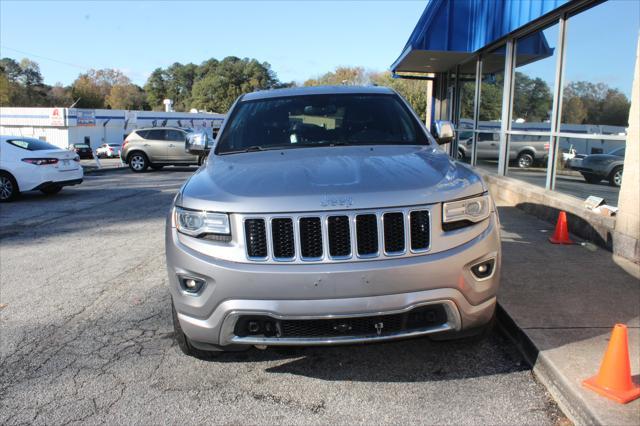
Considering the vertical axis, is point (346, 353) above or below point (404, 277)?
below

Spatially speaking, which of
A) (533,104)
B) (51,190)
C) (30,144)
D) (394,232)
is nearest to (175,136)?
(51,190)

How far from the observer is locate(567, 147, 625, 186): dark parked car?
20.6 feet

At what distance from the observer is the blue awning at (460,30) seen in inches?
369

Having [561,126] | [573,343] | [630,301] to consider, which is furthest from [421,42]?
[573,343]

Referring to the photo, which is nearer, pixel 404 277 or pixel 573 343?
pixel 404 277

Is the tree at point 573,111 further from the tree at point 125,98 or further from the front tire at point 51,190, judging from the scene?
the tree at point 125,98

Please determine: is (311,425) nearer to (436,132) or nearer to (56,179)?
(436,132)

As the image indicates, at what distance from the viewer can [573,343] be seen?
346cm

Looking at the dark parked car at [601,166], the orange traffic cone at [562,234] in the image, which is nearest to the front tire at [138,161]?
the dark parked car at [601,166]

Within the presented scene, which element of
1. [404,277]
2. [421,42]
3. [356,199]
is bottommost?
[404,277]

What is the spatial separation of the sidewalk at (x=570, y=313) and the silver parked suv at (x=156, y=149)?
1589cm

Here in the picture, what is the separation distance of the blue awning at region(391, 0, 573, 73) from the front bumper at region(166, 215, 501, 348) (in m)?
7.15

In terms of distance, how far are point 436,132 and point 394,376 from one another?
2.35 meters

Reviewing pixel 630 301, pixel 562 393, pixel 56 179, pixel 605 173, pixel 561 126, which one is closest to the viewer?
pixel 562 393
